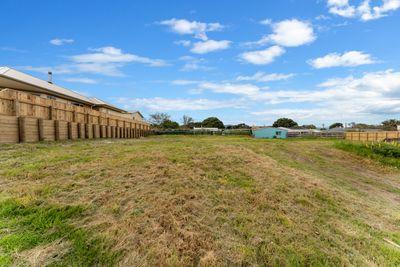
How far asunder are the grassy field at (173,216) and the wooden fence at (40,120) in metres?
1.89

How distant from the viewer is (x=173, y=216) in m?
3.18

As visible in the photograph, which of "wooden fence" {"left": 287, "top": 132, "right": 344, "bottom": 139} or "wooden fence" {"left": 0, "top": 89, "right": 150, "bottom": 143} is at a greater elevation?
"wooden fence" {"left": 0, "top": 89, "right": 150, "bottom": 143}

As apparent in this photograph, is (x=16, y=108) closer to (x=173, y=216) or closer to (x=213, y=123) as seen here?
(x=173, y=216)

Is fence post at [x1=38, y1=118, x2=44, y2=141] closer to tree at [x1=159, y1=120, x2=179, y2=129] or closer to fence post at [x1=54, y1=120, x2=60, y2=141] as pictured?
fence post at [x1=54, y1=120, x2=60, y2=141]

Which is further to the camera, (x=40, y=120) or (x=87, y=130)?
(x=87, y=130)

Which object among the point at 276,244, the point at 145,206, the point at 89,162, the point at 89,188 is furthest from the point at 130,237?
the point at 89,162

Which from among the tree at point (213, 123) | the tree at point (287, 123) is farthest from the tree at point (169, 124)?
the tree at point (287, 123)

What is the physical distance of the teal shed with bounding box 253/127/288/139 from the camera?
40.3 meters

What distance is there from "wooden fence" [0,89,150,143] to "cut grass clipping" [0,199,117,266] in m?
4.88

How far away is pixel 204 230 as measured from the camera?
3.05 meters

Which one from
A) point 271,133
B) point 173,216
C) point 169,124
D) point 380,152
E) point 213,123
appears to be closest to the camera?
point 173,216

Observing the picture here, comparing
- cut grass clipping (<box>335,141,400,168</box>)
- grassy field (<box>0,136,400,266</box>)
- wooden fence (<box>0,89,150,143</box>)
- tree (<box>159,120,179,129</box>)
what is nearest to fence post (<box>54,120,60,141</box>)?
wooden fence (<box>0,89,150,143</box>)

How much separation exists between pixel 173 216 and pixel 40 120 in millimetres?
7276

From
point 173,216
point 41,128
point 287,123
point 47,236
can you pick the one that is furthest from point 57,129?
point 287,123
